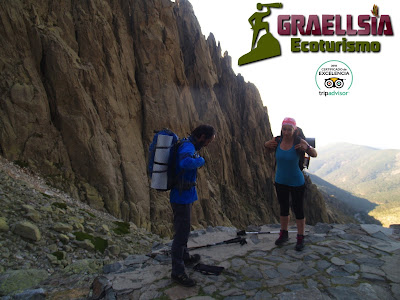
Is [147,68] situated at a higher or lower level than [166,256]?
higher

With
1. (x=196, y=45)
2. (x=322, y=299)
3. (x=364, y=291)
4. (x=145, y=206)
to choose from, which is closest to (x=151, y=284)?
(x=322, y=299)

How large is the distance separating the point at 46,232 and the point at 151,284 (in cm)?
639

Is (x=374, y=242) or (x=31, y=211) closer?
(x=374, y=242)

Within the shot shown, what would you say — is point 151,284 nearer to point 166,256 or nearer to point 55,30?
point 166,256

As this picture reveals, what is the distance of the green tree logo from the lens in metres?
22.9

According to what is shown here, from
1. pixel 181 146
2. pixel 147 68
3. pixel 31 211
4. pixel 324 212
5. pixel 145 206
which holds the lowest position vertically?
pixel 324 212

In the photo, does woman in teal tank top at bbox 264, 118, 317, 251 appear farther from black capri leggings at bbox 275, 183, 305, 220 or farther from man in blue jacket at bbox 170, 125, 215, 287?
man in blue jacket at bbox 170, 125, 215, 287

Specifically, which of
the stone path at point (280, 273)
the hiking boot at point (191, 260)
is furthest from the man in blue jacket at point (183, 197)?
the hiking boot at point (191, 260)

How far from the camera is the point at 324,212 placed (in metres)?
57.8

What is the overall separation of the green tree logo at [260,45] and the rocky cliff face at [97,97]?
1050 cm

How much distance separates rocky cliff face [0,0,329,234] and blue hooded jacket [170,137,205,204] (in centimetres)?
1620

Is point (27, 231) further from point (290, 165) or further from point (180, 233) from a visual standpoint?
point (290, 165)

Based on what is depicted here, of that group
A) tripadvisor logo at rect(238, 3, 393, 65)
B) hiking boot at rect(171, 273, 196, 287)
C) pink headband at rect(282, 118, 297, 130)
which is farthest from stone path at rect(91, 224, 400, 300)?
tripadvisor logo at rect(238, 3, 393, 65)

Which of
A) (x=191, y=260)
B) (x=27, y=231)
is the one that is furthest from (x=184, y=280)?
(x=27, y=231)
